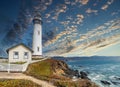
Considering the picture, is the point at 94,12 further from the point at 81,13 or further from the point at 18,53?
→ the point at 18,53

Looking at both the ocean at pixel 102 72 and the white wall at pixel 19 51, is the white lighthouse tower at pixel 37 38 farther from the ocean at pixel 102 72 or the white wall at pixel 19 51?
the ocean at pixel 102 72

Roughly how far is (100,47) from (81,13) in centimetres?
1214

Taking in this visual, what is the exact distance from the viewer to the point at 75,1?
26.2 meters

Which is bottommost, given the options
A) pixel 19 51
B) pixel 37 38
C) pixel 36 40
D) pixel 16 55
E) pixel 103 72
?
pixel 103 72

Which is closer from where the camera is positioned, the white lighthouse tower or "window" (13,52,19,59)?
"window" (13,52,19,59)

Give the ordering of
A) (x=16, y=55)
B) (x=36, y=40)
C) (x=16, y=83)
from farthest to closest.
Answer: (x=36, y=40), (x=16, y=55), (x=16, y=83)

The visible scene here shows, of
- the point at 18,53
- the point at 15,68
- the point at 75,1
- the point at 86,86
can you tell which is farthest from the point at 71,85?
the point at 75,1

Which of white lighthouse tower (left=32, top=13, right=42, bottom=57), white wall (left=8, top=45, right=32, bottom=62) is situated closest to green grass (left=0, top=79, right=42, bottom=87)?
white wall (left=8, top=45, right=32, bottom=62)

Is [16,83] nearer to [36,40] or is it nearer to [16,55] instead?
[16,55]

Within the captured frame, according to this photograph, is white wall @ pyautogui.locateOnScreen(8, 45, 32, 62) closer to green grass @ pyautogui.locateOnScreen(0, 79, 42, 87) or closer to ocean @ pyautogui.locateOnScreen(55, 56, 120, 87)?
ocean @ pyautogui.locateOnScreen(55, 56, 120, 87)

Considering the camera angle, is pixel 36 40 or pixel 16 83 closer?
pixel 16 83

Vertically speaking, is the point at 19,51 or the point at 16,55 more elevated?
the point at 19,51

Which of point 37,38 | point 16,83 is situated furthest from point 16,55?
point 16,83

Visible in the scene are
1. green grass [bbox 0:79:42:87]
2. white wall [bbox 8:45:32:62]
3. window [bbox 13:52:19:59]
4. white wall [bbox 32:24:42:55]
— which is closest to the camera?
green grass [bbox 0:79:42:87]
